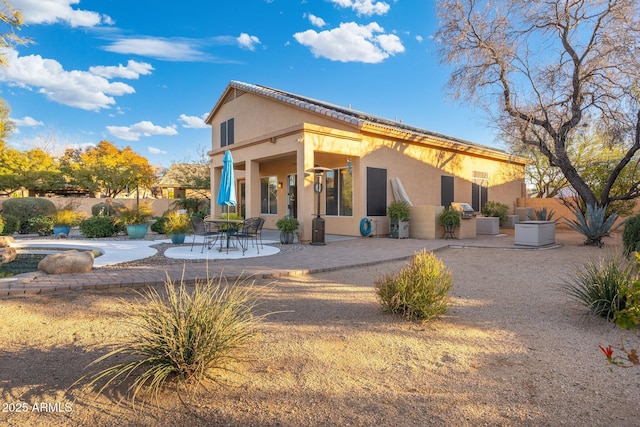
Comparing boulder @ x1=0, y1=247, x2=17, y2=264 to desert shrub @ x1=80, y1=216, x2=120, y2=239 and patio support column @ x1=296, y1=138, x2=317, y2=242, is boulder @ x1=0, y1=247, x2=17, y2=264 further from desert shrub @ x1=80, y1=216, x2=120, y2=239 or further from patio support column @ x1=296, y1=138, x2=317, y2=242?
patio support column @ x1=296, y1=138, x2=317, y2=242

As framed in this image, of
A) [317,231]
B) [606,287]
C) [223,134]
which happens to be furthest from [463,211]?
[223,134]

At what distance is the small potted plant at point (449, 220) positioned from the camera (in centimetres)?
1225

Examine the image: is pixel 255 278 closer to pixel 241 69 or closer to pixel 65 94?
pixel 241 69

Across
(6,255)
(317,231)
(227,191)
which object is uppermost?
(227,191)

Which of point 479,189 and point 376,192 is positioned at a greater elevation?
point 479,189

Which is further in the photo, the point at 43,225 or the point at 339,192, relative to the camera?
the point at 339,192

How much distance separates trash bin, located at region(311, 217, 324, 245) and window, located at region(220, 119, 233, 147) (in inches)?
358

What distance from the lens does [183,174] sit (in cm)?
2816

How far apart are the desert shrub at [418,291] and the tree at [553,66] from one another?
10324mm

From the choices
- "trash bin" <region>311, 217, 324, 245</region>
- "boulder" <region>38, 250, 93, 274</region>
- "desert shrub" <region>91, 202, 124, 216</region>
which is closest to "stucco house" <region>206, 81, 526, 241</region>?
"trash bin" <region>311, 217, 324, 245</region>

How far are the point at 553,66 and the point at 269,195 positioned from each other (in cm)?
1192

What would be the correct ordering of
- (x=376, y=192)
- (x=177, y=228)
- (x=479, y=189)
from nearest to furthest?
(x=177, y=228) → (x=376, y=192) → (x=479, y=189)

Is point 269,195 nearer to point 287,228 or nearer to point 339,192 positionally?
point 339,192

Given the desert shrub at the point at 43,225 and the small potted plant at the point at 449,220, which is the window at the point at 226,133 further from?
the small potted plant at the point at 449,220
